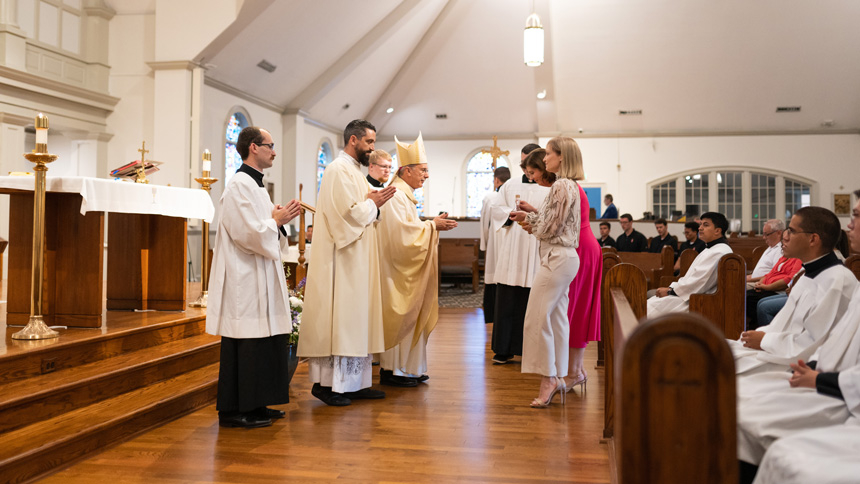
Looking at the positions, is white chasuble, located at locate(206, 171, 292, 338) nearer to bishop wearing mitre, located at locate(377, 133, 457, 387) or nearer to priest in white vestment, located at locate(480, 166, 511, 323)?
bishop wearing mitre, located at locate(377, 133, 457, 387)

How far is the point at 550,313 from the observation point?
403 cm

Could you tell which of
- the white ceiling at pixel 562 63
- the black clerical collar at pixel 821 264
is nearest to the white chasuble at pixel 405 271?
the black clerical collar at pixel 821 264

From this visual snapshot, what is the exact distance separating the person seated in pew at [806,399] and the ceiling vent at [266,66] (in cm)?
1148

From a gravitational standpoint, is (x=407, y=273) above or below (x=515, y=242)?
below

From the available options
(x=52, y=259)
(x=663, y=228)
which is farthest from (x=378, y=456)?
(x=663, y=228)

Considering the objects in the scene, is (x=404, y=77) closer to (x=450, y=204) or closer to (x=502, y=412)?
(x=450, y=204)

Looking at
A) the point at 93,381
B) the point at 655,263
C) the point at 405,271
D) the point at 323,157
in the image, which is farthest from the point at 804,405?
the point at 323,157

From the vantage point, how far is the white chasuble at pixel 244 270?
3566mm

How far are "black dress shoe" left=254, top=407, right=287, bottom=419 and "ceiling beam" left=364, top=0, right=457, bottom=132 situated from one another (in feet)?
39.6

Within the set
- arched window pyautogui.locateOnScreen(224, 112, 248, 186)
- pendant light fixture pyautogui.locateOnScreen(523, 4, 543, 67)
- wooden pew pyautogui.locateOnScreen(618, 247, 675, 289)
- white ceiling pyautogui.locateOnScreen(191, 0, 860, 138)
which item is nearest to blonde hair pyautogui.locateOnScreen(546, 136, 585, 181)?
wooden pew pyautogui.locateOnScreen(618, 247, 675, 289)

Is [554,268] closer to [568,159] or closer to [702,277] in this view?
[568,159]

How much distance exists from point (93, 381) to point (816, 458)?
3.20 meters

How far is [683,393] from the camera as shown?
140 cm

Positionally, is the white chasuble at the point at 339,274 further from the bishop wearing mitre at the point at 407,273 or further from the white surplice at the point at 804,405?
the white surplice at the point at 804,405
